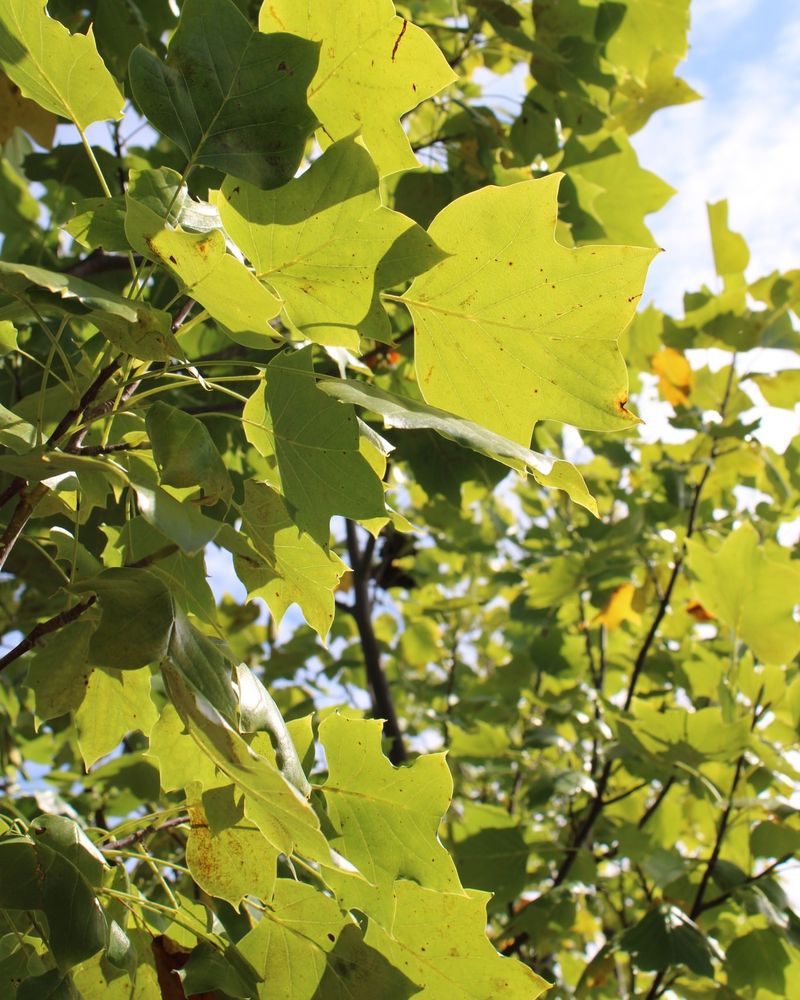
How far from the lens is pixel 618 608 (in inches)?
97.0

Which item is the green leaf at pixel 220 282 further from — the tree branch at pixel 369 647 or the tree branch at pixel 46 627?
the tree branch at pixel 369 647

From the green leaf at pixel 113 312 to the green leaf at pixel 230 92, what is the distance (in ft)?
0.47

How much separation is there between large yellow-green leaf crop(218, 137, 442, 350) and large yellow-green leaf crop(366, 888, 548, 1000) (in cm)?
49

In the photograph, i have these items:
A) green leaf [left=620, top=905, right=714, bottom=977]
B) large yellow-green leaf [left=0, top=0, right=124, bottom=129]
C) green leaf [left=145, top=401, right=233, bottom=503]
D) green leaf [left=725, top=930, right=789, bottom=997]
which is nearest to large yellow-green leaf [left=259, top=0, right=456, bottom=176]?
large yellow-green leaf [left=0, top=0, right=124, bottom=129]

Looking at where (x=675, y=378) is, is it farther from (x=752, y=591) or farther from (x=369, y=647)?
(x=369, y=647)

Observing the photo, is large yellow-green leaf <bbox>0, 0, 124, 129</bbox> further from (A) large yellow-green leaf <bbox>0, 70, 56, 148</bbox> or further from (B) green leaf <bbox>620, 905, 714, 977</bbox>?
(B) green leaf <bbox>620, 905, 714, 977</bbox>

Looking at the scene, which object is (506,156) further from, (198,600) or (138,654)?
(138,654)

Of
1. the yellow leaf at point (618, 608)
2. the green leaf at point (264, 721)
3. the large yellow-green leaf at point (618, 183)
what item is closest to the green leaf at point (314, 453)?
the green leaf at point (264, 721)

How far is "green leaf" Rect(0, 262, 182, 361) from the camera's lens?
2.06ft

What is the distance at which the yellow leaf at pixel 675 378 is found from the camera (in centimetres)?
225

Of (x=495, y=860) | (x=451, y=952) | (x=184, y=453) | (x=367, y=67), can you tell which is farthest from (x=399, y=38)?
(x=495, y=860)

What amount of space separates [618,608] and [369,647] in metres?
0.66

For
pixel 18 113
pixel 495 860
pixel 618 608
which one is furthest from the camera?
pixel 618 608

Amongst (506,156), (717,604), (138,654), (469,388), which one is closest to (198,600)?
(138,654)
